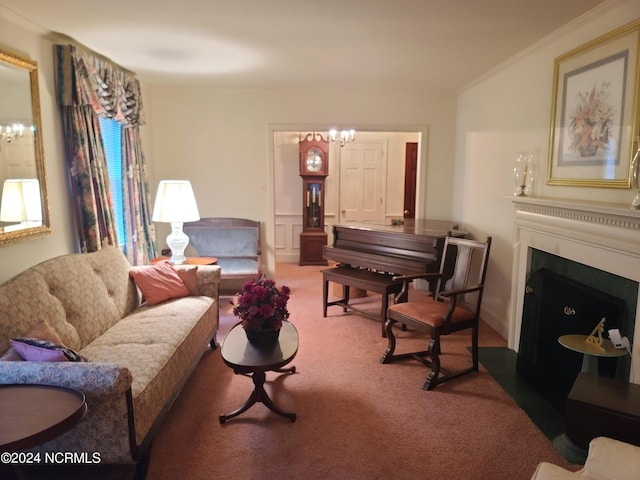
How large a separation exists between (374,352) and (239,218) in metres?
2.50

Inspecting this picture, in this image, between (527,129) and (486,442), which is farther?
(527,129)

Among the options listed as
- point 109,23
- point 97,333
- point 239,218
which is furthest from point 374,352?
point 109,23

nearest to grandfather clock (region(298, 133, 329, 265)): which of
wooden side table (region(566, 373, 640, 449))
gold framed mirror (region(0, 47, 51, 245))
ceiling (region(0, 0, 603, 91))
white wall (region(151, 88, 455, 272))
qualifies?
white wall (region(151, 88, 455, 272))

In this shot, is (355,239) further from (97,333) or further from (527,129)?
(97,333)

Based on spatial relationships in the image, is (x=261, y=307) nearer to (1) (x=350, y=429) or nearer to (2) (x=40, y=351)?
(1) (x=350, y=429)

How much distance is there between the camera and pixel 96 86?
11.2 ft

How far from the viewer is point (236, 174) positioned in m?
5.18

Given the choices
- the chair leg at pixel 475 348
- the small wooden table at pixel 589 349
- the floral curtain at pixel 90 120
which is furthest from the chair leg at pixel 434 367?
the floral curtain at pixel 90 120

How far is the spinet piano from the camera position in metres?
3.92

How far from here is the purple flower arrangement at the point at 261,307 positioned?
8.02 feet

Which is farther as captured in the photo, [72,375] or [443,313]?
[443,313]

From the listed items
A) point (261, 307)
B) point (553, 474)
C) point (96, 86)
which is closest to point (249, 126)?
point (96, 86)

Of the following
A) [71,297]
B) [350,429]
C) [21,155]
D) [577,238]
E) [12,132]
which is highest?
[12,132]

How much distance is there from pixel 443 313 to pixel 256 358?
1462 mm
